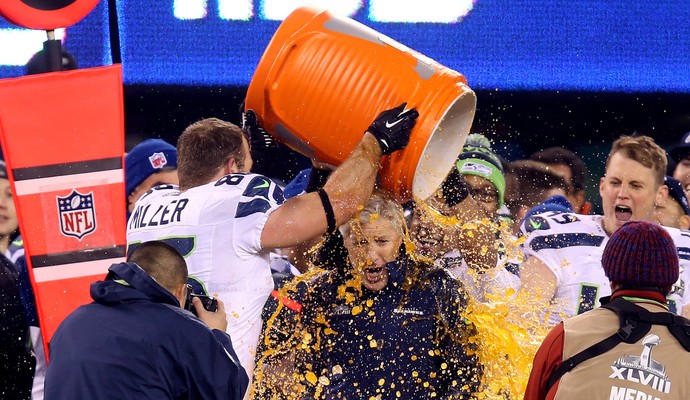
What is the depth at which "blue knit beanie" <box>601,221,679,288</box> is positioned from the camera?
3.34 m

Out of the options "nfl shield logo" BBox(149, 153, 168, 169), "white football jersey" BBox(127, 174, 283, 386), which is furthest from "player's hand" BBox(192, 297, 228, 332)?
"nfl shield logo" BBox(149, 153, 168, 169)

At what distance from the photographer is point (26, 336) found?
4.89 meters

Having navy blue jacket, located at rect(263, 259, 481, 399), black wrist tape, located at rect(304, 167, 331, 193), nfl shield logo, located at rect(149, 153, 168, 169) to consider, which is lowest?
navy blue jacket, located at rect(263, 259, 481, 399)

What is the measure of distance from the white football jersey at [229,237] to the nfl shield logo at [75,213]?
277 mm

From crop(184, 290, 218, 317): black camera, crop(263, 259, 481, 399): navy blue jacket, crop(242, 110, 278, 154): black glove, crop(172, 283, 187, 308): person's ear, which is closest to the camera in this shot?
crop(172, 283, 187, 308): person's ear

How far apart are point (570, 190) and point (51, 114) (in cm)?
291

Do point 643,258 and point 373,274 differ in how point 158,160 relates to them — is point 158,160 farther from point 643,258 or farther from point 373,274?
point 643,258

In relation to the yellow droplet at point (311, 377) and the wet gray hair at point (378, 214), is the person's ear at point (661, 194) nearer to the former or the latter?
the wet gray hair at point (378, 214)

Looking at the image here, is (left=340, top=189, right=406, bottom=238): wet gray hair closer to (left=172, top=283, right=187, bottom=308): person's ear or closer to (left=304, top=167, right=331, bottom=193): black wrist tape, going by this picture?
(left=304, top=167, right=331, bottom=193): black wrist tape

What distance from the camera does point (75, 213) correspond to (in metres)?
4.25

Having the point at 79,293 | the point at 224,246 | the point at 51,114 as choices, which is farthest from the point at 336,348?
the point at 51,114

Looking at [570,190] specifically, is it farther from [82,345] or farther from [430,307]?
[82,345]

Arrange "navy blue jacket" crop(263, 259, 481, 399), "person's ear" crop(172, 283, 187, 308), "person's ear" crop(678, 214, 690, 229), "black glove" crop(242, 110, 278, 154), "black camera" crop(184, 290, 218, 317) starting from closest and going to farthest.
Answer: "person's ear" crop(172, 283, 187, 308) → "black camera" crop(184, 290, 218, 317) → "black glove" crop(242, 110, 278, 154) → "navy blue jacket" crop(263, 259, 481, 399) → "person's ear" crop(678, 214, 690, 229)

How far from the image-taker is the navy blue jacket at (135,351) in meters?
3.07
